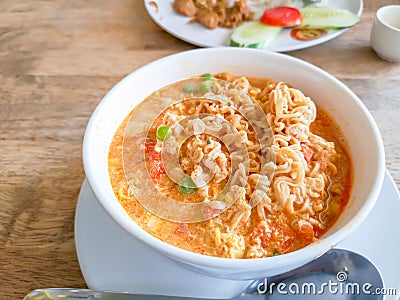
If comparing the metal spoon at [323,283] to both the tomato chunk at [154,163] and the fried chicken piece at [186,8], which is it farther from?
the fried chicken piece at [186,8]

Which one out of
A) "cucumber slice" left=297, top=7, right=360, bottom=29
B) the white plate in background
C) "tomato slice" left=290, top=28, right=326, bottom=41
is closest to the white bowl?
the white plate in background

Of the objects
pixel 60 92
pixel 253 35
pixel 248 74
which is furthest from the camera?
A: pixel 253 35

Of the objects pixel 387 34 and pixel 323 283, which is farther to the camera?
pixel 387 34

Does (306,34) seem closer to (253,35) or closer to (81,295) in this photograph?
(253,35)

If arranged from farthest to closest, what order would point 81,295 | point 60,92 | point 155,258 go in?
point 60,92
point 155,258
point 81,295

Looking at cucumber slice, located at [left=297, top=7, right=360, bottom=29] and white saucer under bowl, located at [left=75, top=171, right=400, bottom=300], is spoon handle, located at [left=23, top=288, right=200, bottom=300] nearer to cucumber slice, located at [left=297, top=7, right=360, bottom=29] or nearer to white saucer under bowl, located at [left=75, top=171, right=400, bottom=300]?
white saucer under bowl, located at [left=75, top=171, right=400, bottom=300]

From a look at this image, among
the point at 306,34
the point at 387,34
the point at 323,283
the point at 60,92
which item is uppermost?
the point at 387,34

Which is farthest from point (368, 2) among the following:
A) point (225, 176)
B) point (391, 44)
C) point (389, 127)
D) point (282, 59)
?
point (225, 176)

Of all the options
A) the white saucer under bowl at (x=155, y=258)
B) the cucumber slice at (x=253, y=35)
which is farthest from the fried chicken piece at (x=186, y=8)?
the white saucer under bowl at (x=155, y=258)

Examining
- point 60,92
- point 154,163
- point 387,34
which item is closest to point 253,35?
point 387,34
